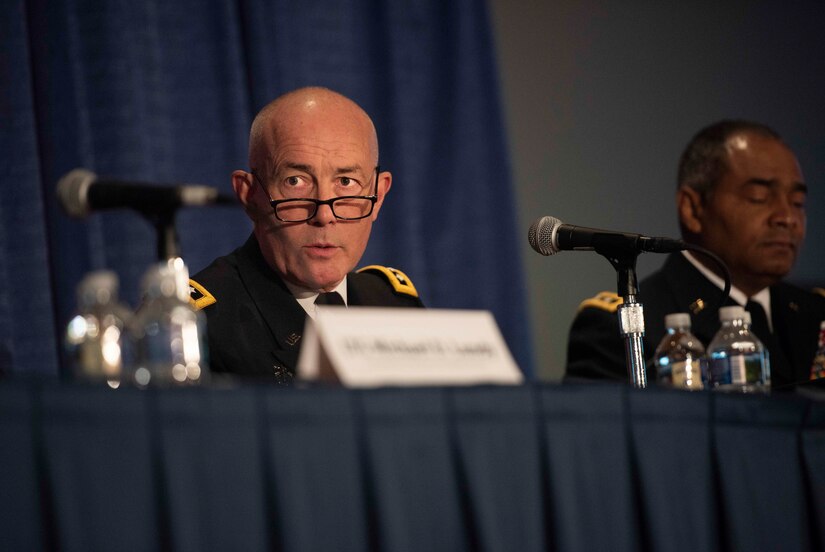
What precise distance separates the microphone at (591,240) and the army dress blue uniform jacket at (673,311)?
0.74 meters

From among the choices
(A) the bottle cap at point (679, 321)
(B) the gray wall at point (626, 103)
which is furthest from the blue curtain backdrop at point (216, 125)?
(A) the bottle cap at point (679, 321)

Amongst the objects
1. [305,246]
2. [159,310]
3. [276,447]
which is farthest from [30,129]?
[276,447]

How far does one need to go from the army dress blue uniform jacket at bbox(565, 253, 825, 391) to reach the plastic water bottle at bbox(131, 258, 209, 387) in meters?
1.40

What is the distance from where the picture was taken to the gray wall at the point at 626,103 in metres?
3.30

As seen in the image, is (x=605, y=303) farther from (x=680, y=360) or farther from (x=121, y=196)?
(x=121, y=196)

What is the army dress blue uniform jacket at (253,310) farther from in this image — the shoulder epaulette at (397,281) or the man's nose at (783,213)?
the man's nose at (783,213)

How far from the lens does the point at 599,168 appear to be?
3357 millimetres

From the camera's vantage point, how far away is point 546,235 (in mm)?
1669

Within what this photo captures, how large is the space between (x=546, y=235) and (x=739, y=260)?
3.53 ft

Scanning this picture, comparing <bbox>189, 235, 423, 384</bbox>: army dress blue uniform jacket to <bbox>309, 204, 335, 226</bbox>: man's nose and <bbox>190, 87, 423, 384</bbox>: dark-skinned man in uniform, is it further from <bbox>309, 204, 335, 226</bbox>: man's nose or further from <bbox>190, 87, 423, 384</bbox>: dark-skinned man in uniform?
<bbox>309, 204, 335, 226</bbox>: man's nose

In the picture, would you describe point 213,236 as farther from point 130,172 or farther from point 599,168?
point 599,168

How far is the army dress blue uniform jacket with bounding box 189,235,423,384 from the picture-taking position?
1.93 metres

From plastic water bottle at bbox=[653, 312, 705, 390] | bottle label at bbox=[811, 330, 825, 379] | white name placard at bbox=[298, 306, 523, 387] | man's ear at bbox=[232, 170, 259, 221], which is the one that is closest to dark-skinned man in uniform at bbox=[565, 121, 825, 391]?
bottle label at bbox=[811, 330, 825, 379]

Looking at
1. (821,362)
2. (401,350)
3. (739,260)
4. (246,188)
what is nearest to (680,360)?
(821,362)
